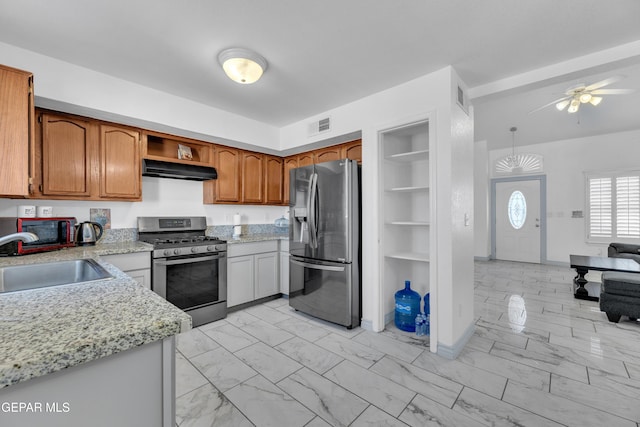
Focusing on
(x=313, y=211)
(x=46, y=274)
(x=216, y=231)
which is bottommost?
(x=46, y=274)

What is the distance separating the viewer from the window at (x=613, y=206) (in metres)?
5.40

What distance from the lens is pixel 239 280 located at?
11.5ft

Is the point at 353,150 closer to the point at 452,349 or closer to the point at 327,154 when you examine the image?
the point at 327,154

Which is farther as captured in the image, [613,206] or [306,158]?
[613,206]

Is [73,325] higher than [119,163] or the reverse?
the reverse

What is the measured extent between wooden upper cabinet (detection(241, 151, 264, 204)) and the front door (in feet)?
19.4

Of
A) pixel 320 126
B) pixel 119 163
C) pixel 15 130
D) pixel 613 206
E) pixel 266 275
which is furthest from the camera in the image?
pixel 613 206

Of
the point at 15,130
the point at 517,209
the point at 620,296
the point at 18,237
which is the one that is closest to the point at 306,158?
the point at 15,130

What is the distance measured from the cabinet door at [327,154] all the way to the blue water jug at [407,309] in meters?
1.80

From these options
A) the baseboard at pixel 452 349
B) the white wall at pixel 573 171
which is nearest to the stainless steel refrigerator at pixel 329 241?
the baseboard at pixel 452 349

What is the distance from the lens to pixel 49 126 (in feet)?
8.15

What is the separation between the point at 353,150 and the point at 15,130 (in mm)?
2942

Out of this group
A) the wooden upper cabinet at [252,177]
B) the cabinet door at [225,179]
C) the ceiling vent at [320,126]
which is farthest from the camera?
the wooden upper cabinet at [252,177]

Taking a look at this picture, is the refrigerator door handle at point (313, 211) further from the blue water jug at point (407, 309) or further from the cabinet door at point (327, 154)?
the blue water jug at point (407, 309)
